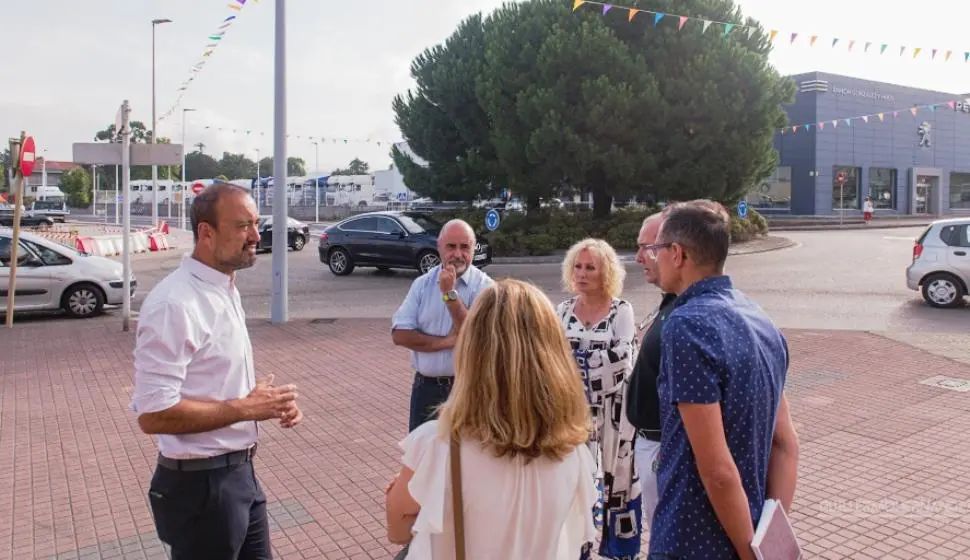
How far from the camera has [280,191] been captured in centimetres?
1322

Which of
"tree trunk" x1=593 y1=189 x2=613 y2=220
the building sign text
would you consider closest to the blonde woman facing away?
"tree trunk" x1=593 y1=189 x2=613 y2=220

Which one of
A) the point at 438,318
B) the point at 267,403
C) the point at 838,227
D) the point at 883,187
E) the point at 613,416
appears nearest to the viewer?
the point at 267,403

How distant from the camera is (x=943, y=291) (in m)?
13.9

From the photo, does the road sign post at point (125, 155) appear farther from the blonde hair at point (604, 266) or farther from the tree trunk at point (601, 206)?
the tree trunk at point (601, 206)

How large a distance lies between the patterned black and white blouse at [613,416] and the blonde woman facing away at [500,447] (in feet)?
4.38

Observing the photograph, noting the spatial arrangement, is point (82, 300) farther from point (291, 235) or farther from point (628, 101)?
point (291, 235)

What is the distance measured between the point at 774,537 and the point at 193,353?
1845mm

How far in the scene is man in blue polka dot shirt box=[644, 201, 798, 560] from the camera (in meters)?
2.18

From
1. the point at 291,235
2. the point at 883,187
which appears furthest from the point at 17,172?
the point at 883,187

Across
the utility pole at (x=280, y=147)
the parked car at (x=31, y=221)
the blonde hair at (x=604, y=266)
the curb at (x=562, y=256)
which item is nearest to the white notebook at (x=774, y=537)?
the blonde hair at (x=604, y=266)

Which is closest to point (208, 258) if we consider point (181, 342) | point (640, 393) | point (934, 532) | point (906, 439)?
point (181, 342)

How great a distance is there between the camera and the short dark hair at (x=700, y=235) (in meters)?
2.41

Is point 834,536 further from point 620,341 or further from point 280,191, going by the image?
point 280,191

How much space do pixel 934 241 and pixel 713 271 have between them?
13577mm
